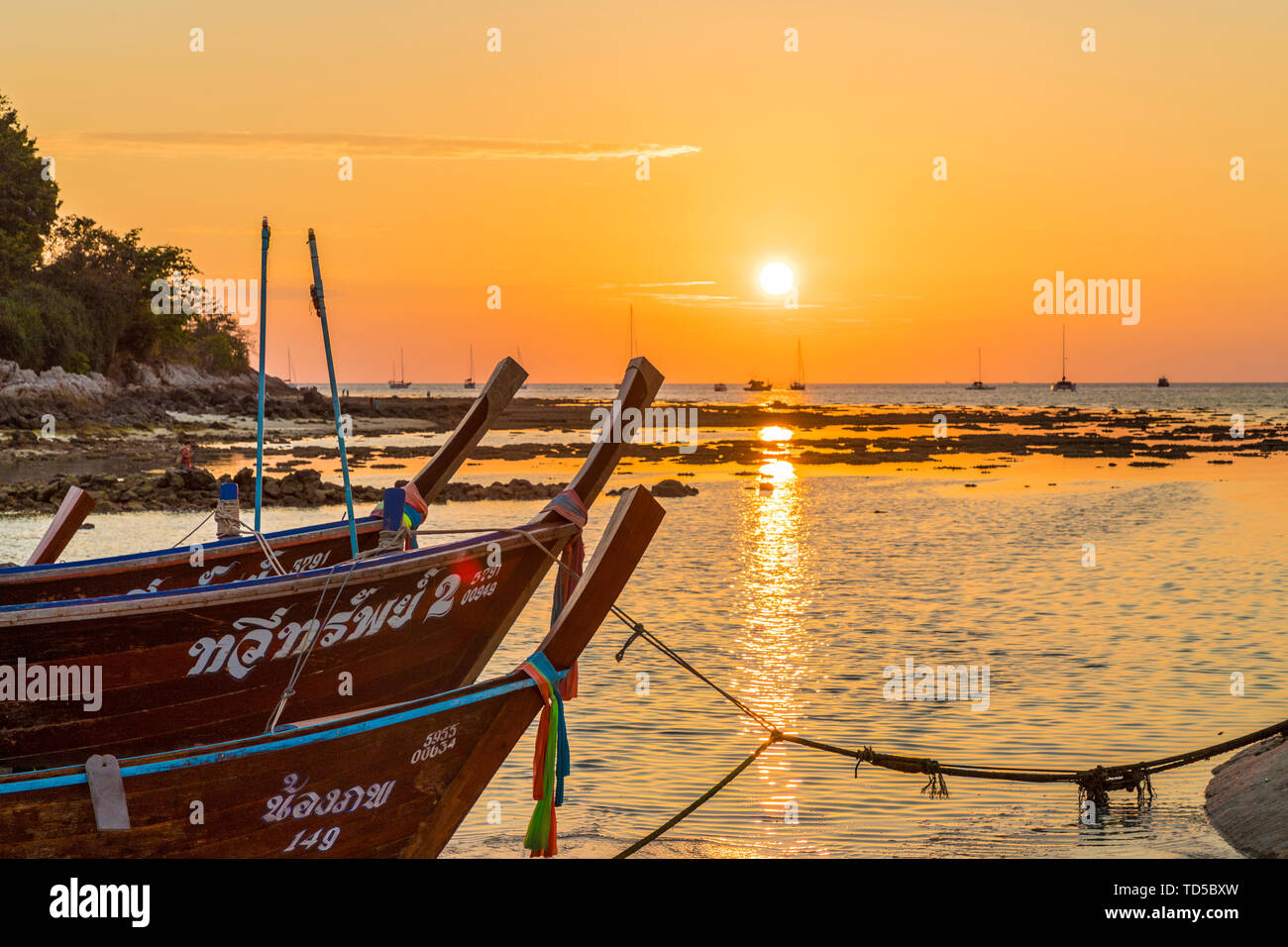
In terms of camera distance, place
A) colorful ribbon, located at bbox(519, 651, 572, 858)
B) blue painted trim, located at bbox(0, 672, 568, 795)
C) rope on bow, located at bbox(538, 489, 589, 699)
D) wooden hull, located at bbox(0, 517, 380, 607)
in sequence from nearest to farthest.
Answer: blue painted trim, located at bbox(0, 672, 568, 795) → colorful ribbon, located at bbox(519, 651, 572, 858) → rope on bow, located at bbox(538, 489, 589, 699) → wooden hull, located at bbox(0, 517, 380, 607)

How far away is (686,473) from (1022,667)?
106ft

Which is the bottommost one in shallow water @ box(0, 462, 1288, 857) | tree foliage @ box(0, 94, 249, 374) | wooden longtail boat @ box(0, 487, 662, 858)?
shallow water @ box(0, 462, 1288, 857)

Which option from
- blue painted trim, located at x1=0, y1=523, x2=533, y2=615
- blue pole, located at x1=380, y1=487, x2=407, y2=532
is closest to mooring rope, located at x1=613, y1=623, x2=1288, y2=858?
blue painted trim, located at x1=0, y1=523, x2=533, y2=615

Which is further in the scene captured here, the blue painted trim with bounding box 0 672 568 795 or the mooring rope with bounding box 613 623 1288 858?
the mooring rope with bounding box 613 623 1288 858

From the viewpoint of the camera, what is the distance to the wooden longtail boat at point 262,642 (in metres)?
7.34

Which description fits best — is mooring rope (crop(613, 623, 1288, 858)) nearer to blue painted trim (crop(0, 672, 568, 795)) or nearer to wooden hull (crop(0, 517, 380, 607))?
blue painted trim (crop(0, 672, 568, 795))

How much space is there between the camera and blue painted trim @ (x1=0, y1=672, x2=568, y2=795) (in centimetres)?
520

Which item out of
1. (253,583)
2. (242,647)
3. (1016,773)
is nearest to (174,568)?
(242,647)

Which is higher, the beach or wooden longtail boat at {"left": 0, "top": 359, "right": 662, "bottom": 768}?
wooden longtail boat at {"left": 0, "top": 359, "right": 662, "bottom": 768}

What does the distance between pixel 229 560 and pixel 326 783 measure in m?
4.26

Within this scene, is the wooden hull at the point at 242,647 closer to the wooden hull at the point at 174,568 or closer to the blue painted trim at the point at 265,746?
the wooden hull at the point at 174,568

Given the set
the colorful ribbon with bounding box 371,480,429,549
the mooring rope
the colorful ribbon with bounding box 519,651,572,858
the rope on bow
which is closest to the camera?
the colorful ribbon with bounding box 519,651,572,858

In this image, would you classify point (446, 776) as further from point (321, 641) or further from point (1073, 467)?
point (1073, 467)
